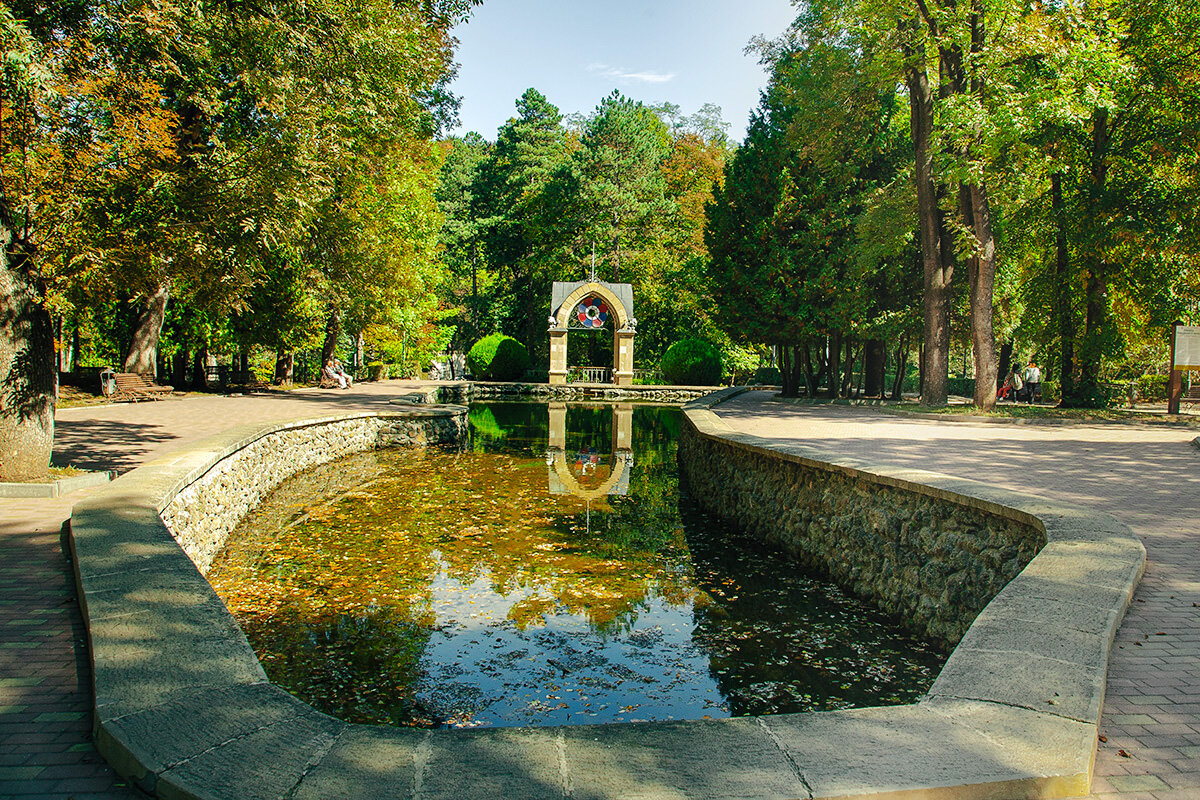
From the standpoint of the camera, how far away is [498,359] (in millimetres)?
39219

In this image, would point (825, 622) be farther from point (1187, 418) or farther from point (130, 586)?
point (1187, 418)

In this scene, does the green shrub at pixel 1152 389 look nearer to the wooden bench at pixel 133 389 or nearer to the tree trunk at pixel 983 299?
the tree trunk at pixel 983 299

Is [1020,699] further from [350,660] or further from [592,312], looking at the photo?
[592,312]

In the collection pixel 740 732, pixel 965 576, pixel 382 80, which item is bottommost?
pixel 965 576

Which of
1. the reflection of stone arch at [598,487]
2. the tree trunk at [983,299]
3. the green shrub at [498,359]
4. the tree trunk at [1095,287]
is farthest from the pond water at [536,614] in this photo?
the green shrub at [498,359]

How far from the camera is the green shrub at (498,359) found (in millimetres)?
39228

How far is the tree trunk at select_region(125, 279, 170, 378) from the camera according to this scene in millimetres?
23062

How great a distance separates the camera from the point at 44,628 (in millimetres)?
4414

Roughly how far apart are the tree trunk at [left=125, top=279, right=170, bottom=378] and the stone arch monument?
1760 cm

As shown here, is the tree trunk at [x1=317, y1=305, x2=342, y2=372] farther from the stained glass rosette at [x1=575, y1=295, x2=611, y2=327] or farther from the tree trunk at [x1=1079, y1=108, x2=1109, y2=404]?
the tree trunk at [x1=1079, y1=108, x2=1109, y2=404]

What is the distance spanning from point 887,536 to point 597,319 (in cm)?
3054

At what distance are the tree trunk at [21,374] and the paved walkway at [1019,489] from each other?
722 millimetres

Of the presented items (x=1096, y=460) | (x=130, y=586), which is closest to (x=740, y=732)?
(x=130, y=586)

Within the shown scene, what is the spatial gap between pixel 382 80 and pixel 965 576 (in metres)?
12.3
